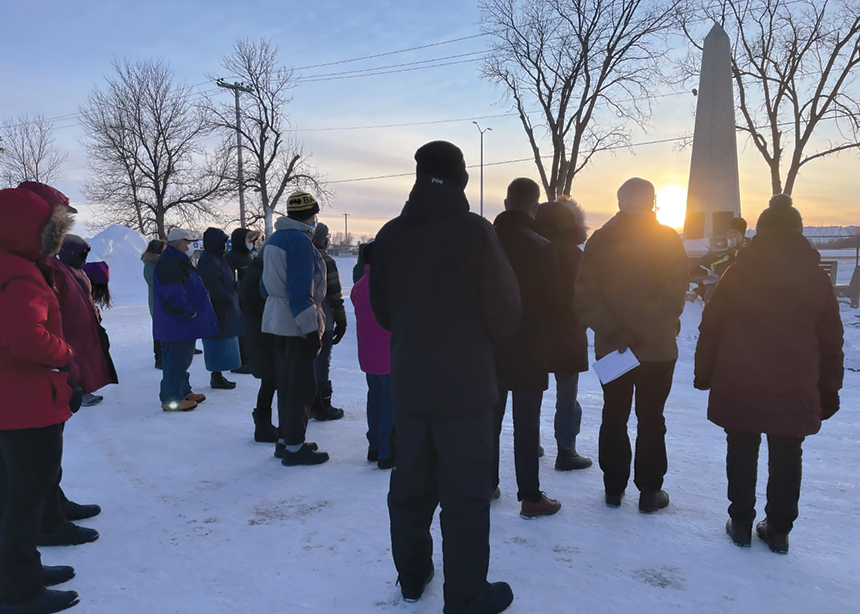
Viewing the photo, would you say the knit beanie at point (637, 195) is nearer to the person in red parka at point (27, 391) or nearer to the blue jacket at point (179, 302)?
the person in red parka at point (27, 391)

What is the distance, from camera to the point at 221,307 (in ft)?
22.5

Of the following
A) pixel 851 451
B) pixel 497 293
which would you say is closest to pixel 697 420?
pixel 851 451

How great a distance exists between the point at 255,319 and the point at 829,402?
13.4ft

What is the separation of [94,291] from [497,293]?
5717mm

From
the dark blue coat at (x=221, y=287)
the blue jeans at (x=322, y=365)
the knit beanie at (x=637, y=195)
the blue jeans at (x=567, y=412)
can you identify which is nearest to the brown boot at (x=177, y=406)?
the dark blue coat at (x=221, y=287)

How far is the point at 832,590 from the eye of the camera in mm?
2750

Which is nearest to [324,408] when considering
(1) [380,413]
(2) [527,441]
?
(1) [380,413]

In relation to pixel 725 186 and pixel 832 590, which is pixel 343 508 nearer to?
pixel 832 590

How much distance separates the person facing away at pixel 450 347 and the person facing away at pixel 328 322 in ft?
7.71

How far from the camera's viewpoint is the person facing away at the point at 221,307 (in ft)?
22.2

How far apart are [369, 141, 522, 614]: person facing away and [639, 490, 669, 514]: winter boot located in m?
1.45

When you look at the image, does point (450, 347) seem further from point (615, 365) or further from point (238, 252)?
point (238, 252)

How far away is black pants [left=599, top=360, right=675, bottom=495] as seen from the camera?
3.47 metres

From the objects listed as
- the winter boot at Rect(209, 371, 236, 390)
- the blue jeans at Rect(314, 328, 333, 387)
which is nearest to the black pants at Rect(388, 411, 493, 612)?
the blue jeans at Rect(314, 328, 333, 387)
